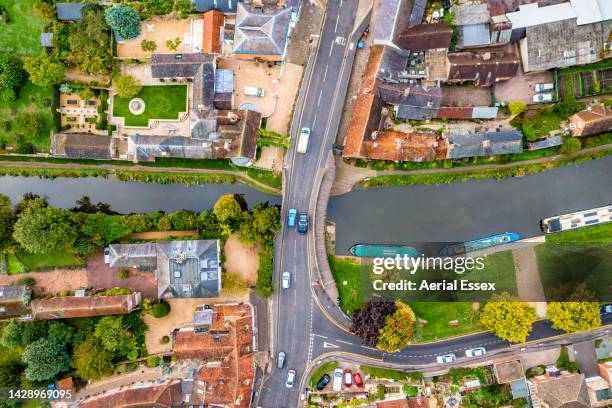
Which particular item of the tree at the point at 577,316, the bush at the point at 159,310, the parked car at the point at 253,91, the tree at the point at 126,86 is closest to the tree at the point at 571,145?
the tree at the point at 577,316

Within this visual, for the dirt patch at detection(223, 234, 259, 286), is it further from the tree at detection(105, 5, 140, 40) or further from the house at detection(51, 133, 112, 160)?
the tree at detection(105, 5, 140, 40)

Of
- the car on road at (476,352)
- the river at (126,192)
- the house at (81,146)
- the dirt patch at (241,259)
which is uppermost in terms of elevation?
the house at (81,146)

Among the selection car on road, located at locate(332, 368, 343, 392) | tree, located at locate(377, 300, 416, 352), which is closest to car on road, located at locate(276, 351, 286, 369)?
car on road, located at locate(332, 368, 343, 392)

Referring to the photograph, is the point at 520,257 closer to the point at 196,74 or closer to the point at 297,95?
the point at 297,95

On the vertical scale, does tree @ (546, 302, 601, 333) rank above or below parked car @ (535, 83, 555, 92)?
below

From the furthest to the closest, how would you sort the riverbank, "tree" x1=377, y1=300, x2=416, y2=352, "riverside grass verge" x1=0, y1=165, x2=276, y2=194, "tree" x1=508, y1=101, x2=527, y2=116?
"riverside grass verge" x1=0, y1=165, x2=276, y2=194 < the riverbank < "tree" x1=508, y1=101, x2=527, y2=116 < "tree" x1=377, y1=300, x2=416, y2=352

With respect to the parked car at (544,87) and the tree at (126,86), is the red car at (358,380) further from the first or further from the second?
the tree at (126,86)

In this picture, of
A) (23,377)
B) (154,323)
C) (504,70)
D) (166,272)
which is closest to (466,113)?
(504,70)

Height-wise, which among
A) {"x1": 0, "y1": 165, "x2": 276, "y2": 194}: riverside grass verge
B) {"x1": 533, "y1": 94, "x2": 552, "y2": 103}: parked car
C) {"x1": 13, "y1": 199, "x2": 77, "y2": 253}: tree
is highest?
{"x1": 533, "y1": 94, "x2": 552, "y2": 103}: parked car
